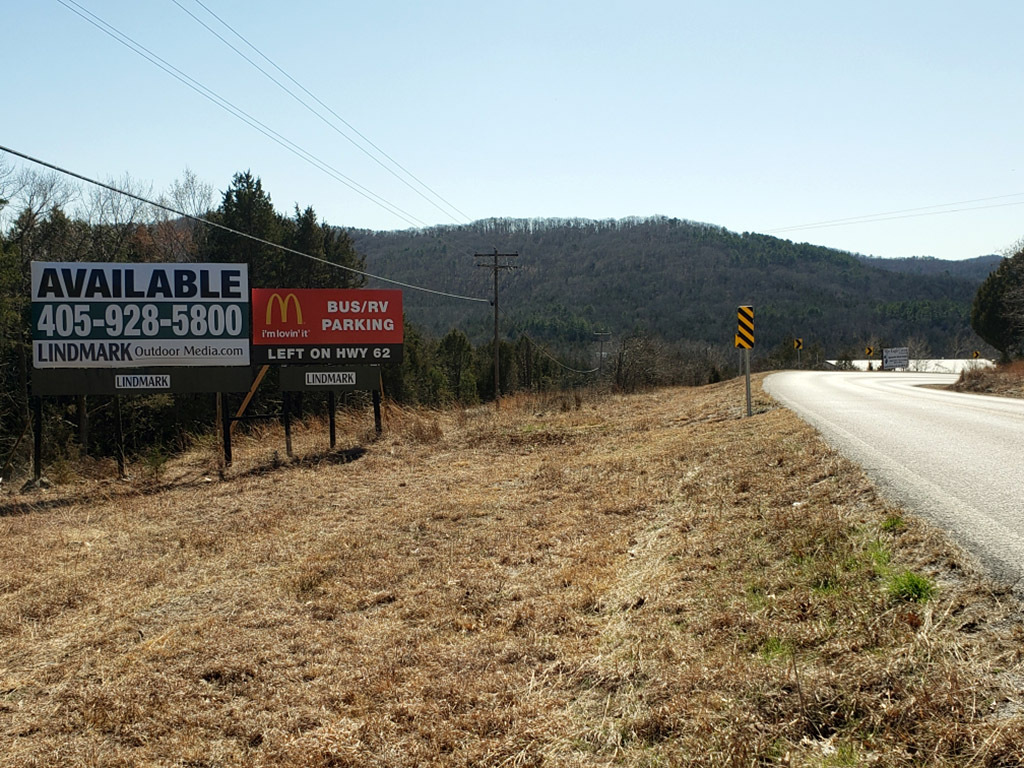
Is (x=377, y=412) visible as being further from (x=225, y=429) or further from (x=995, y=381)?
(x=995, y=381)

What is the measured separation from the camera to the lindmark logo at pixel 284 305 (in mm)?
17891

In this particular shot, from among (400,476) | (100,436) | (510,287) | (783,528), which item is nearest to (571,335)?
(510,287)

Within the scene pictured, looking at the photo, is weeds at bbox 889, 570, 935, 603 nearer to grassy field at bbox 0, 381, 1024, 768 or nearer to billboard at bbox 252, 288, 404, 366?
grassy field at bbox 0, 381, 1024, 768

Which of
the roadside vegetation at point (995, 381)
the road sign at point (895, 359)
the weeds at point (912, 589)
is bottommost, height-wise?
the weeds at point (912, 589)

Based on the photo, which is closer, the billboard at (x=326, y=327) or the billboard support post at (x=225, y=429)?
the billboard support post at (x=225, y=429)

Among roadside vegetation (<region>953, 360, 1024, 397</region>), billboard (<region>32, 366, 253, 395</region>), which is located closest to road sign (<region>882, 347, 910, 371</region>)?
roadside vegetation (<region>953, 360, 1024, 397</region>)

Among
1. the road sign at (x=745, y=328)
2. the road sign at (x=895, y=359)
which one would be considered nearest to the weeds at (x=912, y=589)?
the road sign at (x=745, y=328)

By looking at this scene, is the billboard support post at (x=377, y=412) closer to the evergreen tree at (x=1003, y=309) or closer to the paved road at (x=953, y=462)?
the paved road at (x=953, y=462)

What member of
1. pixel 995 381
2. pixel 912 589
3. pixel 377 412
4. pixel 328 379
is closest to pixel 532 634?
pixel 912 589

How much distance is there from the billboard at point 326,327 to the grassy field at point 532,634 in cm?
755

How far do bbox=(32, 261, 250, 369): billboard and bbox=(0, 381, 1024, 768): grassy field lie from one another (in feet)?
17.4

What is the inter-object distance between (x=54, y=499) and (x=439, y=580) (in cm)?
997

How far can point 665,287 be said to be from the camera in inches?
6412

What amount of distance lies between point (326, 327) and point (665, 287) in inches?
5921
